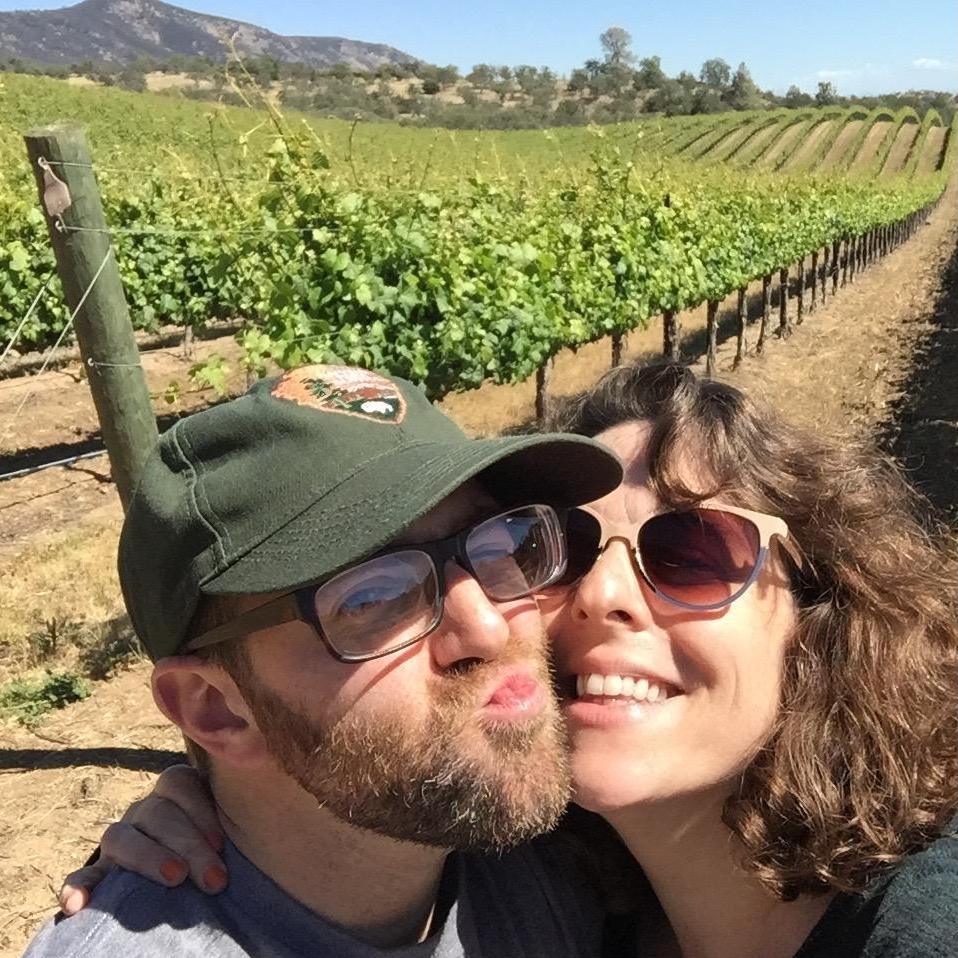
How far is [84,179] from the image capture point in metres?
2.76

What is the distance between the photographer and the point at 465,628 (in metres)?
1.32

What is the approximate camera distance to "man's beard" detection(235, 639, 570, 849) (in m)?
1.26

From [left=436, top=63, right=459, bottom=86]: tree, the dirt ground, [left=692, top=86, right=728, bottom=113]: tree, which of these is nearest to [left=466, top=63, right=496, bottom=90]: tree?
[left=436, top=63, right=459, bottom=86]: tree

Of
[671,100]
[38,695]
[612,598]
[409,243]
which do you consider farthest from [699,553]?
[671,100]

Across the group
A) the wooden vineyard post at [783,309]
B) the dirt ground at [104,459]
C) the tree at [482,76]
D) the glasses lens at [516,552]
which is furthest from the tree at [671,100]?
the glasses lens at [516,552]

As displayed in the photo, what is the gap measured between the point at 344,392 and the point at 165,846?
702 mm

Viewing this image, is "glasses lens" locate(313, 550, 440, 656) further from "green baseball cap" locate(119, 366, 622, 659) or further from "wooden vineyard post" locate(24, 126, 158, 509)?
"wooden vineyard post" locate(24, 126, 158, 509)

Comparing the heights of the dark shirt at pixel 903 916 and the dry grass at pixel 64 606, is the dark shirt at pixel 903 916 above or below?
above

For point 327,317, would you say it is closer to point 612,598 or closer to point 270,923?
point 612,598

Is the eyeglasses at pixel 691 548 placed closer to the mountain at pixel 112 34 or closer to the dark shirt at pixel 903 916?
the dark shirt at pixel 903 916

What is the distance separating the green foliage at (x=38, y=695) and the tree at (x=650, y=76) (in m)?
120

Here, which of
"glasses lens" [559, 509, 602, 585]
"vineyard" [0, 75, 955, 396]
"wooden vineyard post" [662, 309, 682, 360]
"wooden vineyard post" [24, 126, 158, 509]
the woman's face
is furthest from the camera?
"wooden vineyard post" [662, 309, 682, 360]

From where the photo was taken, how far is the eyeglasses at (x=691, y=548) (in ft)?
5.39

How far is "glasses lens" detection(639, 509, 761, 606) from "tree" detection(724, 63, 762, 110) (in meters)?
111
